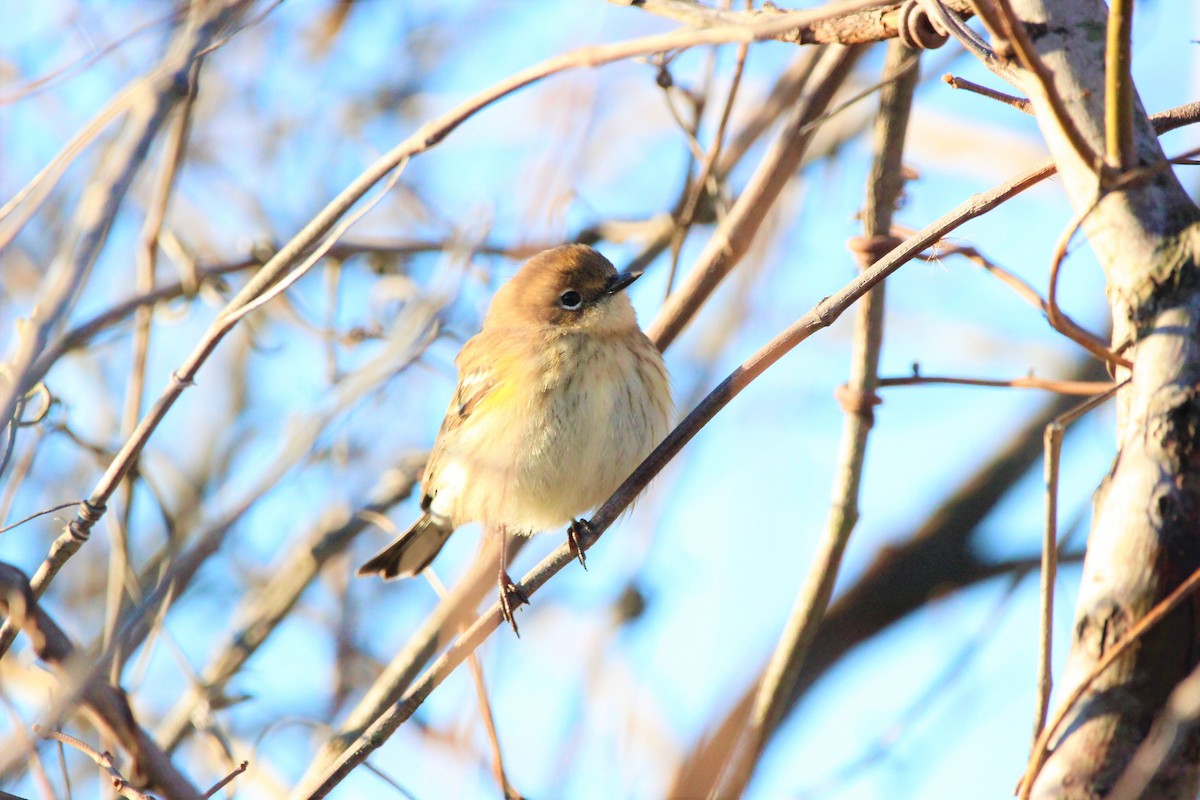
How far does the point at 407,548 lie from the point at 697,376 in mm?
1542

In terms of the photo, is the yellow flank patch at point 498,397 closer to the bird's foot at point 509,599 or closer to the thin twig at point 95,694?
the bird's foot at point 509,599

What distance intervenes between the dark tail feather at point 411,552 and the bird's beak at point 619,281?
4.43ft

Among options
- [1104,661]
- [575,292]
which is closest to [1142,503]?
[1104,661]

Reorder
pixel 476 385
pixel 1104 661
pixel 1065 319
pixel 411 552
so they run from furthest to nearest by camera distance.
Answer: pixel 411 552 < pixel 476 385 < pixel 1065 319 < pixel 1104 661

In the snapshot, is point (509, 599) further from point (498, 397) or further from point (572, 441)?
point (498, 397)

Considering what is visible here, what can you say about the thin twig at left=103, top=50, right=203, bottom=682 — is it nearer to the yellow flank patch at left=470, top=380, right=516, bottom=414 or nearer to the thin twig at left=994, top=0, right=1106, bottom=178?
the yellow flank patch at left=470, top=380, right=516, bottom=414

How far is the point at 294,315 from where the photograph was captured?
16.6ft

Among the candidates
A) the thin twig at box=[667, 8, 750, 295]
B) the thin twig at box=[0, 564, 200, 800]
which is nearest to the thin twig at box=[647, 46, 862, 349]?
the thin twig at box=[667, 8, 750, 295]

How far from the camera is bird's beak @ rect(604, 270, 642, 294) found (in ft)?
15.9

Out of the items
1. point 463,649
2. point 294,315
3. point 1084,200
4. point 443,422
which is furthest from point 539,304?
point 1084,200

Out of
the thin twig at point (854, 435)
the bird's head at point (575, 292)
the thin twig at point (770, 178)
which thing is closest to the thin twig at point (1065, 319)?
the thin twig at point (854, 435)

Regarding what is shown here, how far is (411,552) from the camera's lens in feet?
17.1

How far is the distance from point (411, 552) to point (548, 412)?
1173 mm

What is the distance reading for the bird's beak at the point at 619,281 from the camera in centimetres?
484
